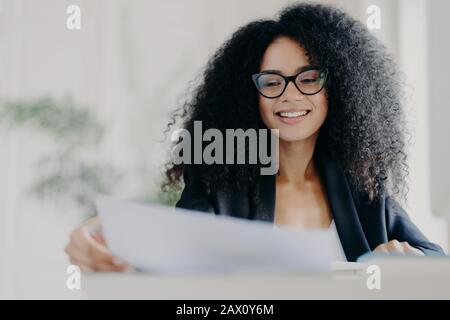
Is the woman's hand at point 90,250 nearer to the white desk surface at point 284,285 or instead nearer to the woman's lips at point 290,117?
the white desk surface at point 284,285

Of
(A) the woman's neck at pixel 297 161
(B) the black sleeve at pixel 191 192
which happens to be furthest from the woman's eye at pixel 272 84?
(B) the black sleeve at pixel 191 192

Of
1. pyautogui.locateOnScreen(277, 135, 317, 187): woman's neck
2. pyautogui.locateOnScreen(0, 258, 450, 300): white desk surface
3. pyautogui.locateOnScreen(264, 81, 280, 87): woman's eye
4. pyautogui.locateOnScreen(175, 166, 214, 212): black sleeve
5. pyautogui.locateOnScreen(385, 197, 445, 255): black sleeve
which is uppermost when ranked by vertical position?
pyautogui.locateOnScreen(264, 81, 280, 87): woman's eye

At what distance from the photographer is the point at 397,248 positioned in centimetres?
115

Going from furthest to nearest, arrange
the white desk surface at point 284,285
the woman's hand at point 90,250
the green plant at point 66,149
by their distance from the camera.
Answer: the green plant at point 66,149 → the woman's hand at point 90,250 → the white desk surface at point 284,285

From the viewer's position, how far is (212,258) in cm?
98

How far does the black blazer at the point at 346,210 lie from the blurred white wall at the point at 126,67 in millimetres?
34

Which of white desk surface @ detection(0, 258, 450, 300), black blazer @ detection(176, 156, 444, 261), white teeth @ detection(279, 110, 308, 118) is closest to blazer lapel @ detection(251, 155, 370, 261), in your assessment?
black blazer @ detection(176, 156, 444, 261)

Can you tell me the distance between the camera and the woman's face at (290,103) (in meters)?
1.17

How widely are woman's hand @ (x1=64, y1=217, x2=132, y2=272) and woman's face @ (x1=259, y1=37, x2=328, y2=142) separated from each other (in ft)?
1.29

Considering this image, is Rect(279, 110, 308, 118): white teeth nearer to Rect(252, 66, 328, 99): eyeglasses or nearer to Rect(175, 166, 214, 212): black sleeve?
Rect(252, 66, 328, 99): eyeglasses

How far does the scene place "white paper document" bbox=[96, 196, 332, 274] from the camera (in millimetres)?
951

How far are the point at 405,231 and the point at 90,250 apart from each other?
607 millimetres
